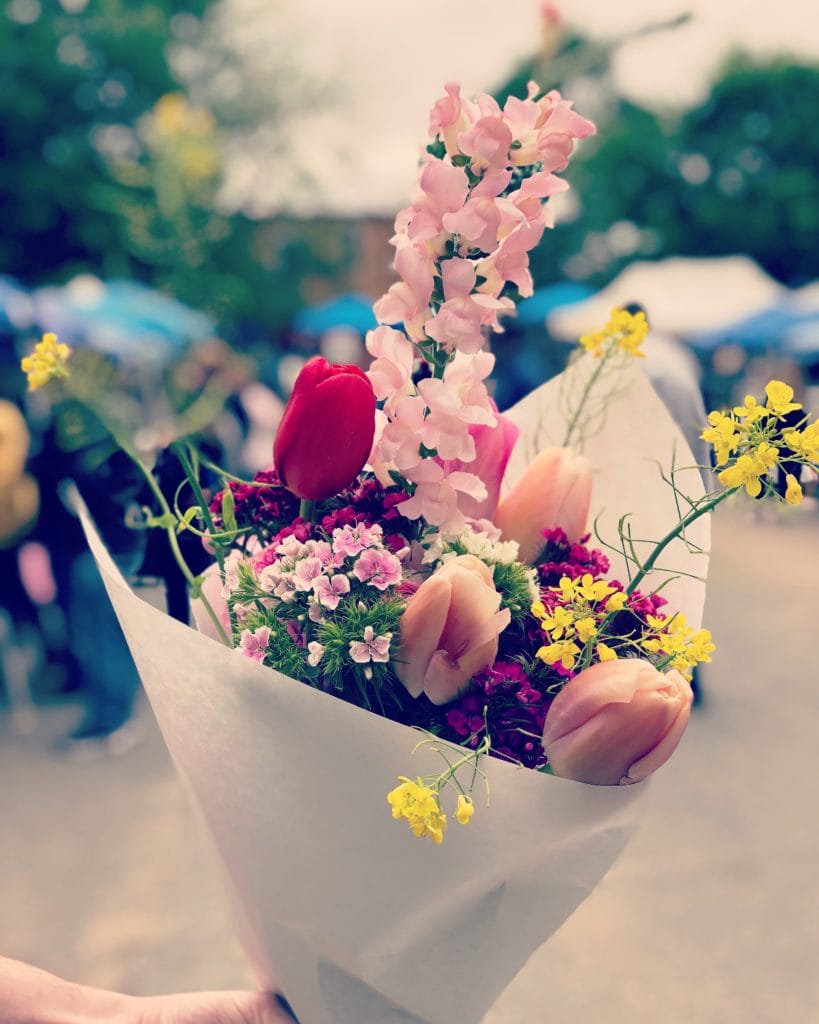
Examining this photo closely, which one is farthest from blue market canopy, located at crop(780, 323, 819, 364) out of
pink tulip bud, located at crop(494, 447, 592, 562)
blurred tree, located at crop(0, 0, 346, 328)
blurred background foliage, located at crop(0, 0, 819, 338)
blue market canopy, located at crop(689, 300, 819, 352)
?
pink tulip bud, located at crop(494, 447, 592, 562)

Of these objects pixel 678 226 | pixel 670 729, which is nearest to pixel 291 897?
pixel 670 729

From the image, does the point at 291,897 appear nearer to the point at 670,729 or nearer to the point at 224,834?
the point at 224,834

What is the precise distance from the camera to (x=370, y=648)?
35.6 inches

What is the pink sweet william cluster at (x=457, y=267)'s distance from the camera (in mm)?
927

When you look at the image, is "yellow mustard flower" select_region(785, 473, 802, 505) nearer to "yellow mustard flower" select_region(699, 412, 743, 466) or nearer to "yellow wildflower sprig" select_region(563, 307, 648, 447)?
"yellow mustard flower" select_region(699, 412, 743, 466)

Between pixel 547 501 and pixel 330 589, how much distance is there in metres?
0.29

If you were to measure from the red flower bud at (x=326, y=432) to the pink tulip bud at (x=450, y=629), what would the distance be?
0.14 m

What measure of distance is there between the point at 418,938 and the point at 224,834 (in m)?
0.22

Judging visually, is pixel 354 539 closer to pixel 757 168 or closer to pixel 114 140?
pixel 114 140

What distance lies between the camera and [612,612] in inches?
37.0

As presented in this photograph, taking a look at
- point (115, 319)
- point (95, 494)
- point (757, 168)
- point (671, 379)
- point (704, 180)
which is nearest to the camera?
point (95, 494)

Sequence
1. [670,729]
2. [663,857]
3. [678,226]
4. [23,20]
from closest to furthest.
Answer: [670,729], [663,857], [23,20], [678,226]

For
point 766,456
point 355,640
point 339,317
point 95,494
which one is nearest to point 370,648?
point 355,640

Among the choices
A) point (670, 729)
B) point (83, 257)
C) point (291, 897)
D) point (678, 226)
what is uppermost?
point (678, 226)
